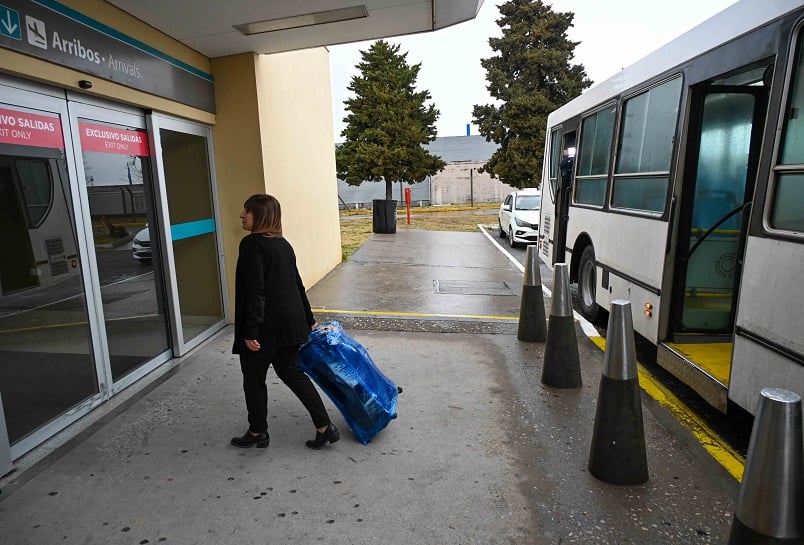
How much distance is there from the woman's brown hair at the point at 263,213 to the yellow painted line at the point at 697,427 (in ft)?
10.7

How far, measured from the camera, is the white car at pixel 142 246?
4660mm

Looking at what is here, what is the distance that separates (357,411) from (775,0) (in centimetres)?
382

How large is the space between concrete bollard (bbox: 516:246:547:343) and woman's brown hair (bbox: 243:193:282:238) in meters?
→ 3.28

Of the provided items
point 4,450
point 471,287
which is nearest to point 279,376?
point 4,450

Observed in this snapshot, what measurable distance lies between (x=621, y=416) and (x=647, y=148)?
10.1 feet

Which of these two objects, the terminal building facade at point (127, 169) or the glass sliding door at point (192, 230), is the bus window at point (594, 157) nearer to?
the terminal building facade at point (127, 169)

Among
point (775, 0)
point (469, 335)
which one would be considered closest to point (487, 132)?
point (469, 335)

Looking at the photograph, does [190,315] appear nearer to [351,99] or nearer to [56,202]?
[56,202]

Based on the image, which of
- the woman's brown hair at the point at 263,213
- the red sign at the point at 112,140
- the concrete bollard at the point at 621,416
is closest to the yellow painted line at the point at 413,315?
the red sign at the point at 112,140

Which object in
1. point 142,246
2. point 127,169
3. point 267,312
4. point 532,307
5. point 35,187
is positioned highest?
point 127,169

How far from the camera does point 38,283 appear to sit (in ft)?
11.9

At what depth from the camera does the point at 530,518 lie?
271 centimetres

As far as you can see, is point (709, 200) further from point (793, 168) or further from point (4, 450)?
point (4, 450)

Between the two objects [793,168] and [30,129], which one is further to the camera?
[30,129]
